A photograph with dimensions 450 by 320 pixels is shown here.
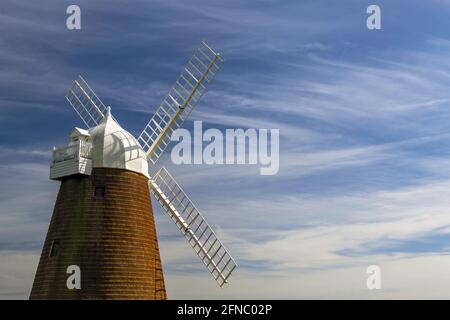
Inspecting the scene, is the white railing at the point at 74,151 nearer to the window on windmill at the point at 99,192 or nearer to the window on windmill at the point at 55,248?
the window on windmill at the point at 99,192

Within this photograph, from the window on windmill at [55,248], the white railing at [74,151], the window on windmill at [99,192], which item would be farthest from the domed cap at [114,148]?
the window on windmill at [55,248]

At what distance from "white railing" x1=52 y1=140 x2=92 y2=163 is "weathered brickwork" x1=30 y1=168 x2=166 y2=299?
37.7 inches

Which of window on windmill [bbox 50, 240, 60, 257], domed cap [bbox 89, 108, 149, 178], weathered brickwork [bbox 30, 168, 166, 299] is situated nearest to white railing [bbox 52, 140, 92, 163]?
domed cap [bbox 89, 108, 149, 178]

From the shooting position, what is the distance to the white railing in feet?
99.9

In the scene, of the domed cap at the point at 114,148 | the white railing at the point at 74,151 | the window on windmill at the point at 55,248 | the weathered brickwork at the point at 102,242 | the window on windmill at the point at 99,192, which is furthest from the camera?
the domed cap at the point at 114,148

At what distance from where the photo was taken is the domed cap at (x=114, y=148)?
1203 inches

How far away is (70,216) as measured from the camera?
29.8 metres

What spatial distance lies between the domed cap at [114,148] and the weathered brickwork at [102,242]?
373 mm

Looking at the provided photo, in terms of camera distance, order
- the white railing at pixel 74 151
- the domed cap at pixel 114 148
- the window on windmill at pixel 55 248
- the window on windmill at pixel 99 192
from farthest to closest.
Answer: the domed cap at pixel 114 148, the white railing at pixel 74 151, the window on windmill at pixel 99 192, the window on windmill at pixel 55 248

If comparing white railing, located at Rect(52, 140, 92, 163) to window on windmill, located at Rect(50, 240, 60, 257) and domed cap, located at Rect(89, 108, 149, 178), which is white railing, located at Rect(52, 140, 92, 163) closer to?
domed cap, located at Rect(89, 108, 149, 178)

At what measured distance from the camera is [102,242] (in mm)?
29141
